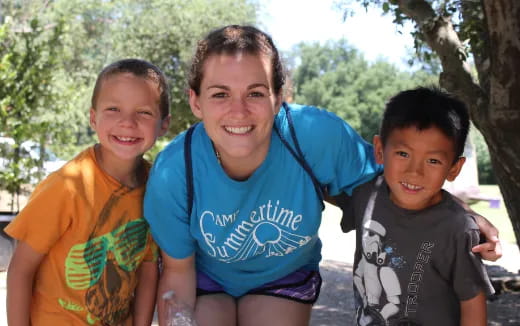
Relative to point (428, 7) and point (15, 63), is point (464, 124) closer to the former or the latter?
point (428, 7)

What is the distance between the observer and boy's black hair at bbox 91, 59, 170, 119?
106 inches

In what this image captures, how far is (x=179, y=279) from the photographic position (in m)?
2.70

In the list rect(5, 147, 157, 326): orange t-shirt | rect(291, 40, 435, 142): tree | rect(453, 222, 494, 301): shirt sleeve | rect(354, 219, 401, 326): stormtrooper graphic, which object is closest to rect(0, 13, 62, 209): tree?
rect(5, 147, 157, 326): orange t-shirt

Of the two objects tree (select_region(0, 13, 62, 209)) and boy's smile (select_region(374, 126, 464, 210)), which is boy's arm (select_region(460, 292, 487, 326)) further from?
tree (select_region(0, 13, 62, 209))

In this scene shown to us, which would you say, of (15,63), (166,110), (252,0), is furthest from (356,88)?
(166,110)

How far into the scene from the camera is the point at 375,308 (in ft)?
8.25

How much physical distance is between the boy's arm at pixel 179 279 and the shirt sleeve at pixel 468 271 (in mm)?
1068

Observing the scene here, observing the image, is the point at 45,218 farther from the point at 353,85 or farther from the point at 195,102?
the point at 353,85

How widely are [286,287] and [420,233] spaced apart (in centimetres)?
66

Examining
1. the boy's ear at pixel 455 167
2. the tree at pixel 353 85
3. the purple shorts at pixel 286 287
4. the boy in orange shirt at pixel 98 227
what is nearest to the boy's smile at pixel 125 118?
the boy in orange shirt at pixel 98 227

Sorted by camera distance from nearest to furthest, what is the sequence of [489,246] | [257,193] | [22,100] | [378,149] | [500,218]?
1. [489,246]
2. [257,193]
3. [378,149]
4. [22,100]
5. [500,218]

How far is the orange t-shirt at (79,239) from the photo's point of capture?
244cm

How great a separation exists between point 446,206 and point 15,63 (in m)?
7.00

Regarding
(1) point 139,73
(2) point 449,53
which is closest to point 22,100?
(2) point 449,53
